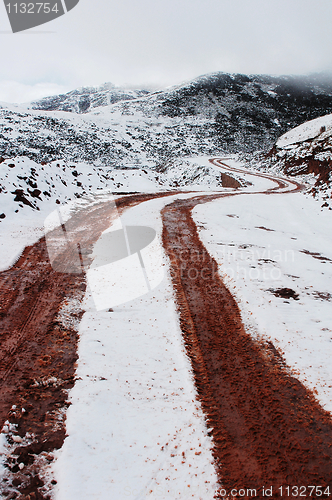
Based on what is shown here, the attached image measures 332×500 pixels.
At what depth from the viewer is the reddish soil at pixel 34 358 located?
290cm

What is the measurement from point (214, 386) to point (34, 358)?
287cm

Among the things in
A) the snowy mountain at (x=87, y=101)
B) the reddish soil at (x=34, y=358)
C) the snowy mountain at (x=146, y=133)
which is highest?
the snowy mountain at (x=87, y=101)

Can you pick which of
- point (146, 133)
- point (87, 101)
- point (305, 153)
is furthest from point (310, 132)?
point (87, 101)

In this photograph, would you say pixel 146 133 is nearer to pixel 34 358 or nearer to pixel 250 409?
pixel 34 358

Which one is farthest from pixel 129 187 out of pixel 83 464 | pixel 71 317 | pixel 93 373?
pixel 83 464

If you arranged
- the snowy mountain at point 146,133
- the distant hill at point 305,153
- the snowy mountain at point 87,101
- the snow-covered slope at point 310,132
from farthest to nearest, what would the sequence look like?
the snowy mountain at point 87,101 < the snow-covered slope at point 310,132 < the distant hill at point 305,153 < the snowy mountain at point 146,133

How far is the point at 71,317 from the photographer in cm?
521

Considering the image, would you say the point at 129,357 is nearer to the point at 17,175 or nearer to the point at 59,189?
the point at 17,175

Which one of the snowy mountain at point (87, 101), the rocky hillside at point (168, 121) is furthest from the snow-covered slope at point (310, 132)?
the snowy mountain at point (87, 101)

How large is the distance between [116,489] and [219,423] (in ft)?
4.66

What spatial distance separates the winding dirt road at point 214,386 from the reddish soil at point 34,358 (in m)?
0.01

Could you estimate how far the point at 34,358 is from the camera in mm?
4156

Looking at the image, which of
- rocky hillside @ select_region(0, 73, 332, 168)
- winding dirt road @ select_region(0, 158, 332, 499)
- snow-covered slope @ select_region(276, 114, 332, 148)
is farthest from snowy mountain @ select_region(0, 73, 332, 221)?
winding dirt road @ select_region(0, 158, 332, 499)

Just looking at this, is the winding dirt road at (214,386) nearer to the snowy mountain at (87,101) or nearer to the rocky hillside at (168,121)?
the rocky hillside at (168,121)
